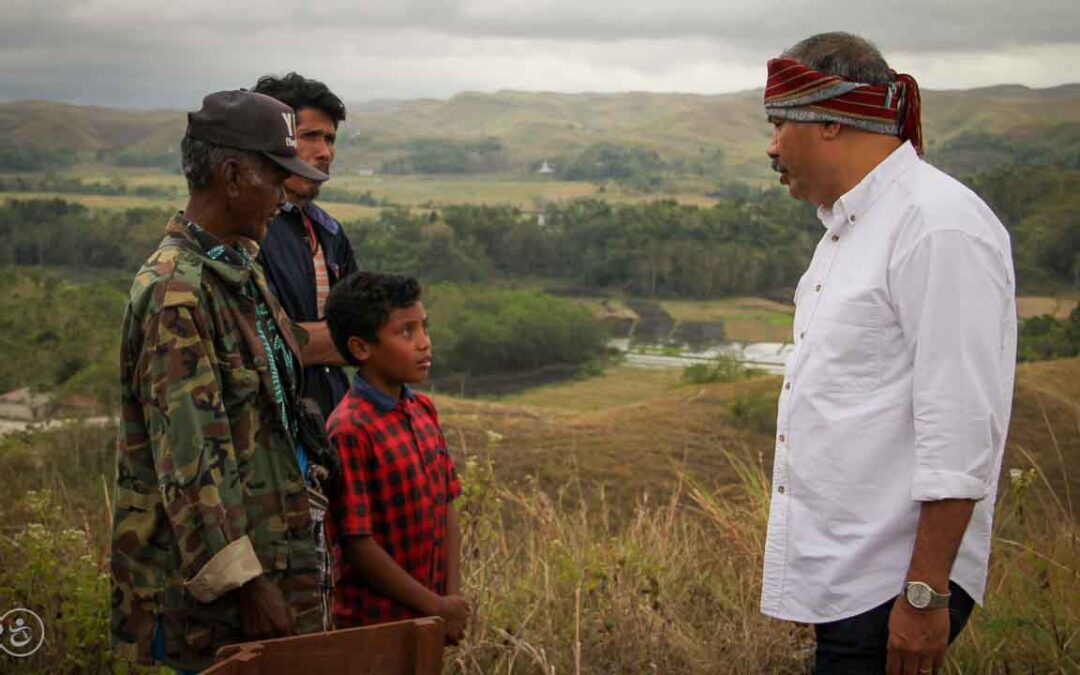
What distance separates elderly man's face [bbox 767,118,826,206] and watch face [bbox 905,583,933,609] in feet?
2.66

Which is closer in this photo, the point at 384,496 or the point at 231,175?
the point at 231,175

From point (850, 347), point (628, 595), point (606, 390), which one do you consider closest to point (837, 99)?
point (850, 347)

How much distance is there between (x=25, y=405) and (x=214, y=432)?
937 cm

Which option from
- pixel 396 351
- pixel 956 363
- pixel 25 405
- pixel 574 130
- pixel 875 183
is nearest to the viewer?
pixel 956 363

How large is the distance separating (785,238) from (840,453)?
24.7 meters

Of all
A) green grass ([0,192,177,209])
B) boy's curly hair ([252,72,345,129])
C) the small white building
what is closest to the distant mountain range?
green grass ([0,192,177,209])

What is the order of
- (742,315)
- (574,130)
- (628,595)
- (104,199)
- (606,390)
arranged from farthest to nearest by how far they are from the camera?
(574,130) < (104,199) < (742,315) < (606,390) < (628,595)

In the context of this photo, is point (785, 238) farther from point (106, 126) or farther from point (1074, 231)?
→ point (106, 126)

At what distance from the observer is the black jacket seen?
313 centimetres

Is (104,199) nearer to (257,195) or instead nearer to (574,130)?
(257,195)

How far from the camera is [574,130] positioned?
3647 inches

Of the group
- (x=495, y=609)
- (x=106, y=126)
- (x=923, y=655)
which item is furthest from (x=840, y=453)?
(x=106, y=126)

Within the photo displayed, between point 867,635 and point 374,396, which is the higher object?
point 374,396

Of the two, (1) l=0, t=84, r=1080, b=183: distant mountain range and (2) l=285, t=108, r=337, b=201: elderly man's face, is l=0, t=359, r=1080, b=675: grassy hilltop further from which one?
(1) l=0, t=84, r=1080, b=183: distant mountain range
